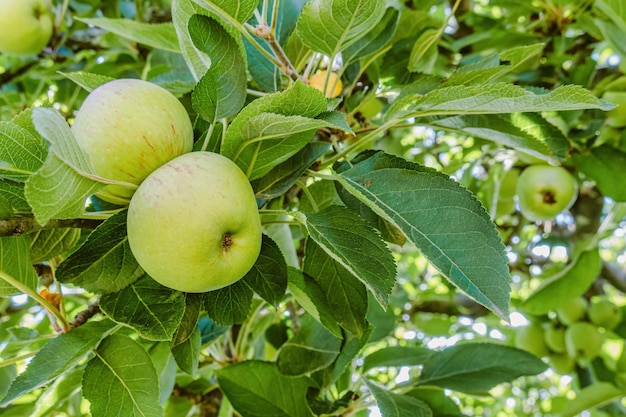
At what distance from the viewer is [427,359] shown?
60.6 inches

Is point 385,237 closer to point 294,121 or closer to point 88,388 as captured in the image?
point 294,121

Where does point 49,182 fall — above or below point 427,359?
above

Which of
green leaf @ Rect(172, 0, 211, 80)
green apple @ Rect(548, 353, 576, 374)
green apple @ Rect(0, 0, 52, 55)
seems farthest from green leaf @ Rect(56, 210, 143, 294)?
green apple @ Rect(548, 353, 576, 374)

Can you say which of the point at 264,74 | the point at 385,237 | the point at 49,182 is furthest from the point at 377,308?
the point at 49,182

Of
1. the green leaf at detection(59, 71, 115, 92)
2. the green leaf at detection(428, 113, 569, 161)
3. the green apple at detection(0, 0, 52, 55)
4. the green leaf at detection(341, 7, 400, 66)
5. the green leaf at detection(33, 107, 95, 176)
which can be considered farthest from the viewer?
the green apple at detection(0, 0, 52, 55)

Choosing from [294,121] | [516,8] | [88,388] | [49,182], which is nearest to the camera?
[49,182]

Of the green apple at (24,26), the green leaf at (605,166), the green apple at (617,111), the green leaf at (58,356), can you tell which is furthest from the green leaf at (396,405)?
the green apple at (24,26)

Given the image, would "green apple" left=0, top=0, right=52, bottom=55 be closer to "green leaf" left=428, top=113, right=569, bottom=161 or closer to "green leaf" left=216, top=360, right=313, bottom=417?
"green leaf" left=216, top=360, right=313, bottom=417

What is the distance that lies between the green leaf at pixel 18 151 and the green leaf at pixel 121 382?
1.09 ft

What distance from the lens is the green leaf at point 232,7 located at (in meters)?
0.94

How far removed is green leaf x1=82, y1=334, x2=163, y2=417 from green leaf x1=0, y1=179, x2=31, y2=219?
27cm

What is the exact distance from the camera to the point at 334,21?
3.28 feet

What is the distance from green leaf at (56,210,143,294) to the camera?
0.90m

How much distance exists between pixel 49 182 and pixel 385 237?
1.94 feet
